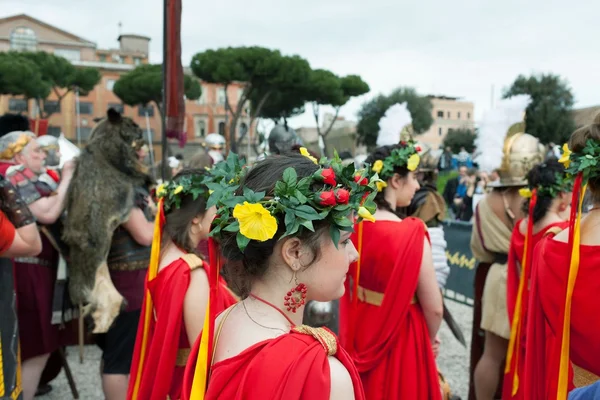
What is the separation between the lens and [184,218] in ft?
8.72

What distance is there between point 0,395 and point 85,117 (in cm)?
5935

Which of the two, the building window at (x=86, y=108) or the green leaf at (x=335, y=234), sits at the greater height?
the building window at (x=86, y=108)

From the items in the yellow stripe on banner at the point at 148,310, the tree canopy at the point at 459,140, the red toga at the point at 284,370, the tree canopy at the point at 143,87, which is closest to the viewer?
the red toga at the point at 284,370

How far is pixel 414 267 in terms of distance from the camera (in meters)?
2.82

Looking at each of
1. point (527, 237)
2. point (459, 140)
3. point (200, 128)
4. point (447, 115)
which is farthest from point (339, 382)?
point (447, 115)

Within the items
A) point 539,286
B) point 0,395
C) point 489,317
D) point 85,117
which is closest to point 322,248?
point 539,286

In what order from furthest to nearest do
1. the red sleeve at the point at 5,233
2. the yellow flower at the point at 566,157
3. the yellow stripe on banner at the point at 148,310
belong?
the red sleeve at the point at 5,233 → the yellow stripe on banner at the point at 148,310 → the yellow flower at the point at 566,157

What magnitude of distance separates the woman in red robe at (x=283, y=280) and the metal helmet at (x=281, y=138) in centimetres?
318

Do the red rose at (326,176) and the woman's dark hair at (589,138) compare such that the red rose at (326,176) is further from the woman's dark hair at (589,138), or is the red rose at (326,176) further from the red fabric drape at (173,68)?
the red fabric drape at (173,68)

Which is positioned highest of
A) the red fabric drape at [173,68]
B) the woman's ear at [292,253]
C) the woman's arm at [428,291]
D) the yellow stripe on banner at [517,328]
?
the red fabric drape at [173,68]

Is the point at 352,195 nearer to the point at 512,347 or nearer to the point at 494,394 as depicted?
the point at 512,347

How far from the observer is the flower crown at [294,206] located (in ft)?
4.68

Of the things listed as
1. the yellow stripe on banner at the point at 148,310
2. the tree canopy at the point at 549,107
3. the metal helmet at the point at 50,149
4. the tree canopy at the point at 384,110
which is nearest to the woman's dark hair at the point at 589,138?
the yellow stripe on banner at the point at 148,310

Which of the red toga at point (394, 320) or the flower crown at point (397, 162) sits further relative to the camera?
the flower crown at point (397, 162)
